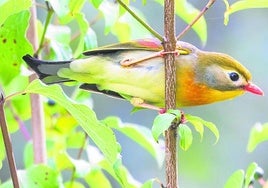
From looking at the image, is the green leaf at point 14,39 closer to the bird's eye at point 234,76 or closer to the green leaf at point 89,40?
the green leaf at point 89,40

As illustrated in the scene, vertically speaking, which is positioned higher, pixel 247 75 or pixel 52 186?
pixel 247 75

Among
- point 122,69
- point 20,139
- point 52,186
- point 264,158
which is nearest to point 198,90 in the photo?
point 122,69

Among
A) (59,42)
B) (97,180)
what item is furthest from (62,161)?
(59,42)

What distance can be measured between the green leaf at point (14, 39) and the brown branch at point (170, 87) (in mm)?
282

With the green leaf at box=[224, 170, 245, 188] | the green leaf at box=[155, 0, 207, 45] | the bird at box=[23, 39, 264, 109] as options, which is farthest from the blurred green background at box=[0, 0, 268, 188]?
the green leaf at box=[224, 170, 245, 188]

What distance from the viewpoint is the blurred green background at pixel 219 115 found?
3.99 metres

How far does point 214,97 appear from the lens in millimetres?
1296

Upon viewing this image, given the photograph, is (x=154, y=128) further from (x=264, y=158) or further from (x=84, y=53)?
(x=264, y=158)

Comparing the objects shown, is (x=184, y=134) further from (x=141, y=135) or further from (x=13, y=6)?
(x=141, y=135)

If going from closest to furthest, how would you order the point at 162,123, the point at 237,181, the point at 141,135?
the point at 162,123 → the point at 237,181 → the point at 141,135

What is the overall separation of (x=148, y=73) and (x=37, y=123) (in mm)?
264

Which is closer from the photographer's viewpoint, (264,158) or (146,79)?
(146,79)

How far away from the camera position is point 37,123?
4.63 ft

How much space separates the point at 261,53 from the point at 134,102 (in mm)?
3185
